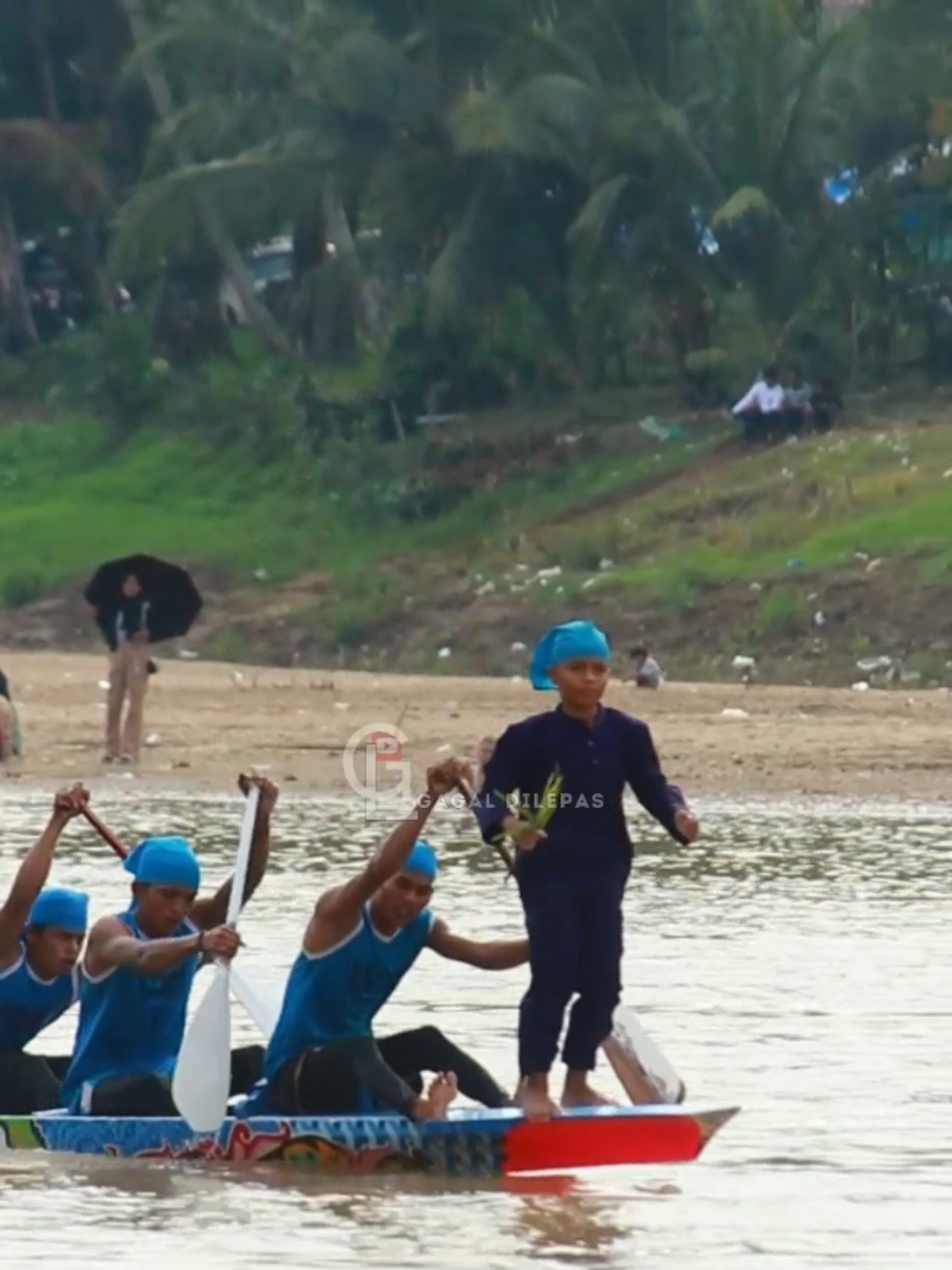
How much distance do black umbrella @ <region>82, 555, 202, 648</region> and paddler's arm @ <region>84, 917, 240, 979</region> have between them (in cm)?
1147

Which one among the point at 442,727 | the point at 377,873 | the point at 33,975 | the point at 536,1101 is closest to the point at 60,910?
the point at 33,975

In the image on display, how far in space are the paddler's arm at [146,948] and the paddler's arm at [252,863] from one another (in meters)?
0.34

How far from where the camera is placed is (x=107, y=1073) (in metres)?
10.2

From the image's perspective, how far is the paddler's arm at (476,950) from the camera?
10.1 meters

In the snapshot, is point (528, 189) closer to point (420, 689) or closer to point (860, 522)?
point (860, 522)

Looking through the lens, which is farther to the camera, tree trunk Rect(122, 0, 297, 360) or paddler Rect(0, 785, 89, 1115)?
tree trunk Rect(122, 0, 297, 360)

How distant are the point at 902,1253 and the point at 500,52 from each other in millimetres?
27931

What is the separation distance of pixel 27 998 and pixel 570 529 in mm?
22128

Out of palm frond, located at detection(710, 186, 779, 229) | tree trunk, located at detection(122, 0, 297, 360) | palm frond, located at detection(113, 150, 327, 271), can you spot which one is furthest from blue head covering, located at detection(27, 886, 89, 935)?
tree trunk, located at detection(122, 0, 297, 360)

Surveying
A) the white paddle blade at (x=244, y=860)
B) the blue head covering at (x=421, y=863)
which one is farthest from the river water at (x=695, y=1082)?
the blue head covering at (x=421, y=863)

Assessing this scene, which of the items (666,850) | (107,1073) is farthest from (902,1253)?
(666,850)

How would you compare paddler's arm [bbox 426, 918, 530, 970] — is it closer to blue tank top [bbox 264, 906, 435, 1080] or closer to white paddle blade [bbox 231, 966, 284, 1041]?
blue tank top [bbox 264, 906, 435, 1080]

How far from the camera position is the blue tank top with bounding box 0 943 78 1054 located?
1041 cm

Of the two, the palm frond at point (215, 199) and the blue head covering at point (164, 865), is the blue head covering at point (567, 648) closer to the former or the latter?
the blue head covering at point (164, 865)
